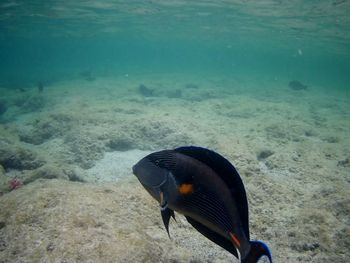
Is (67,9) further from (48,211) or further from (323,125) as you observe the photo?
(48,211)

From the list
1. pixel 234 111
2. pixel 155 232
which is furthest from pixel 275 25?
pixel 155 232

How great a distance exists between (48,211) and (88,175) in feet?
20.0

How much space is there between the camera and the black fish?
4.91 feet

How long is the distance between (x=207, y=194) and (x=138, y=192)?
406cm

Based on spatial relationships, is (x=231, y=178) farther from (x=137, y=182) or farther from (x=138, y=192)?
(x=137, y=182)

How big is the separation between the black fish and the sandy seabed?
2.27 m

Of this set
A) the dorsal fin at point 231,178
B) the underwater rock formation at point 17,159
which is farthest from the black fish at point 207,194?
the underwater rock formation at point 17,159

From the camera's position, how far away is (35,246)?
11.2ft

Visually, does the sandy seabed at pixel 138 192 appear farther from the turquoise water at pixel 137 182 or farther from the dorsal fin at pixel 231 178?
the dorsal fin at pixel 231 178

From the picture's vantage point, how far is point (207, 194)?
1.53 m

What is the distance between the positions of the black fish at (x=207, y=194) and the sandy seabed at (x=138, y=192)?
2265mm

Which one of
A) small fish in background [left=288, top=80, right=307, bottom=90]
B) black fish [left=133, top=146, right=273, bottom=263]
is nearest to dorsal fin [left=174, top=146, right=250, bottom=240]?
black fish [left=133, top=146, right=273, bottom=263]

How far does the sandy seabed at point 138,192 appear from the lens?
145 inches

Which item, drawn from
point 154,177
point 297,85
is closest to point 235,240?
point 154,177
